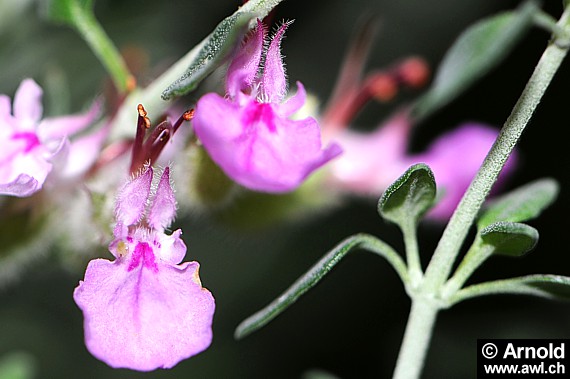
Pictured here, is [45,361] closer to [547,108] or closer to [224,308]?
[224,308]

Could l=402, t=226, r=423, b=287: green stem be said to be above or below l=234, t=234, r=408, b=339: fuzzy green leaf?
above

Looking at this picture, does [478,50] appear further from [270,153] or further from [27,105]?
[27,105]

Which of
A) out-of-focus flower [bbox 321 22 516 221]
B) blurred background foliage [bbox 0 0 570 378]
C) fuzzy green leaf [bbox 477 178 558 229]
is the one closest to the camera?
fuzzy green leaf [bbox 477 178 558 229]

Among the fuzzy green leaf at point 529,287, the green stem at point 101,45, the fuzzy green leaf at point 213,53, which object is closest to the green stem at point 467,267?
the fuzzy green leaf at point 529,287

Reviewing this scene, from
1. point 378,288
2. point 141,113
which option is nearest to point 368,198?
point 378,288

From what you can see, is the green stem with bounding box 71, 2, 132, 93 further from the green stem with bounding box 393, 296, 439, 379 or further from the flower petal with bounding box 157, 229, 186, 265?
the green stem with bounding box 393, 296, 439, 379

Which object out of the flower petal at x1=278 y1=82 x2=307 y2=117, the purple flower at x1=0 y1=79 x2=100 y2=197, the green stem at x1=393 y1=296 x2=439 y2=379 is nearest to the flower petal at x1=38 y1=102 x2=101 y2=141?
the purple flower at x1=0 y1=79 x2=100 y2=197
